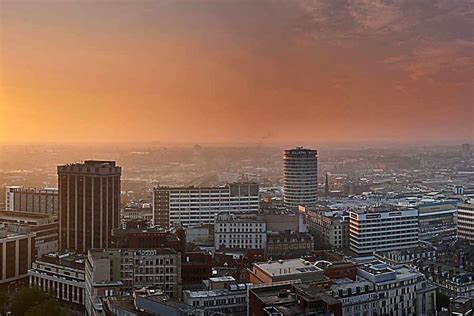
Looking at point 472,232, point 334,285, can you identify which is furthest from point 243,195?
point 334,285

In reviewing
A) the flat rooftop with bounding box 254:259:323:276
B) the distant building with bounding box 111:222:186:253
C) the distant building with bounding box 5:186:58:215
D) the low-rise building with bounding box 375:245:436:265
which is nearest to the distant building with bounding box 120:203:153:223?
the distant building with bounding box 5:186:58:215

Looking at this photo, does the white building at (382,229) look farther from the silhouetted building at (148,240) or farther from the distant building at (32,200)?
the distant building at (32,200)

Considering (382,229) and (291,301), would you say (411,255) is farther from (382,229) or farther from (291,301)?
(291,301)

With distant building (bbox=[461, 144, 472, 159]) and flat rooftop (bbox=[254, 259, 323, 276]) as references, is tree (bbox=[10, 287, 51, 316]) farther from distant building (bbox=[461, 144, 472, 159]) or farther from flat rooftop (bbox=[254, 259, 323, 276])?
distant building (bbox=[461, 144, 472, 159])

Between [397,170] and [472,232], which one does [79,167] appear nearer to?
[472,232]

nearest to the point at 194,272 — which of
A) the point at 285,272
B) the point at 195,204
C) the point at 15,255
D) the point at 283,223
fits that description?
the point at 285,272

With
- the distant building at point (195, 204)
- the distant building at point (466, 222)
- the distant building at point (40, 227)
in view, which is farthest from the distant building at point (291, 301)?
the distant building at point (195, 204)
